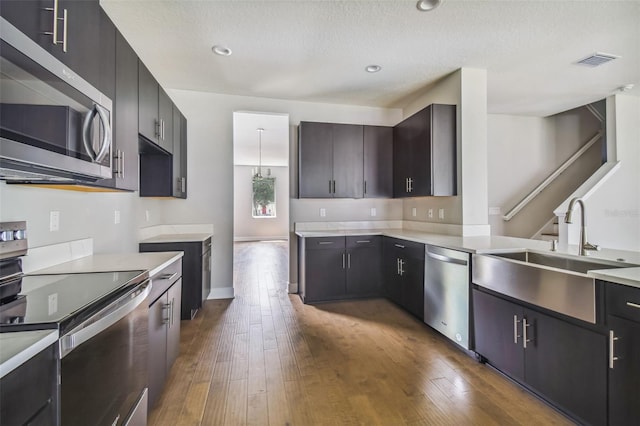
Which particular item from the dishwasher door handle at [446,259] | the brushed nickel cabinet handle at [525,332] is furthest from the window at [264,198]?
the brushed nickel cabinet handle at [525,332]

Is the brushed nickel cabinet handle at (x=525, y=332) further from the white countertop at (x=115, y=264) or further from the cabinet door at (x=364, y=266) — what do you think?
the white countertop at (x=115, y=264)

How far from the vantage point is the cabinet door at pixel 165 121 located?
2.59 meters

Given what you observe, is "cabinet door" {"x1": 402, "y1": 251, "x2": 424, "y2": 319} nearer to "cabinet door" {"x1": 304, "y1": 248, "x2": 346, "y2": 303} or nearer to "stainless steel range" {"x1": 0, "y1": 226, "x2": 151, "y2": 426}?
"cabinet door" {"x1": 304, "y1": 248, "x2": 346, "y2": 303}

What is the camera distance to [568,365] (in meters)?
1.60

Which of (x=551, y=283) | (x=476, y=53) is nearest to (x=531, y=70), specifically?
(x=476, y=53)

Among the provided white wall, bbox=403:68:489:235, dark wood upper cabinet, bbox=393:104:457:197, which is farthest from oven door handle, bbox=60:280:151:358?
white wall, bbox=403:68:489:235

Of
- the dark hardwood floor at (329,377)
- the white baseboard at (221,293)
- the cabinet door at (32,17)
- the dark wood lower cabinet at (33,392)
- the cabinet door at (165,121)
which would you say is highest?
the cabinet door at (165,121)

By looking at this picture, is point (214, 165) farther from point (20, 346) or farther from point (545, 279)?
point (545, 279)

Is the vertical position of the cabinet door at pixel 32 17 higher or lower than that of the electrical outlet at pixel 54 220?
higher

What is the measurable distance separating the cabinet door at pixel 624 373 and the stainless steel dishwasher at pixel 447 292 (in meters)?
0.95

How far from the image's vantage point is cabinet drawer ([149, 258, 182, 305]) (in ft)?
5.40

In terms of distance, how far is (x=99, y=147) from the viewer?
1301 millimetres

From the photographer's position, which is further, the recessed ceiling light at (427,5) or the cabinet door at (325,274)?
the cabinet door at (325,274)

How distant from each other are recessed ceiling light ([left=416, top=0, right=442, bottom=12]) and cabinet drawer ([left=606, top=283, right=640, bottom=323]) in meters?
2.09
